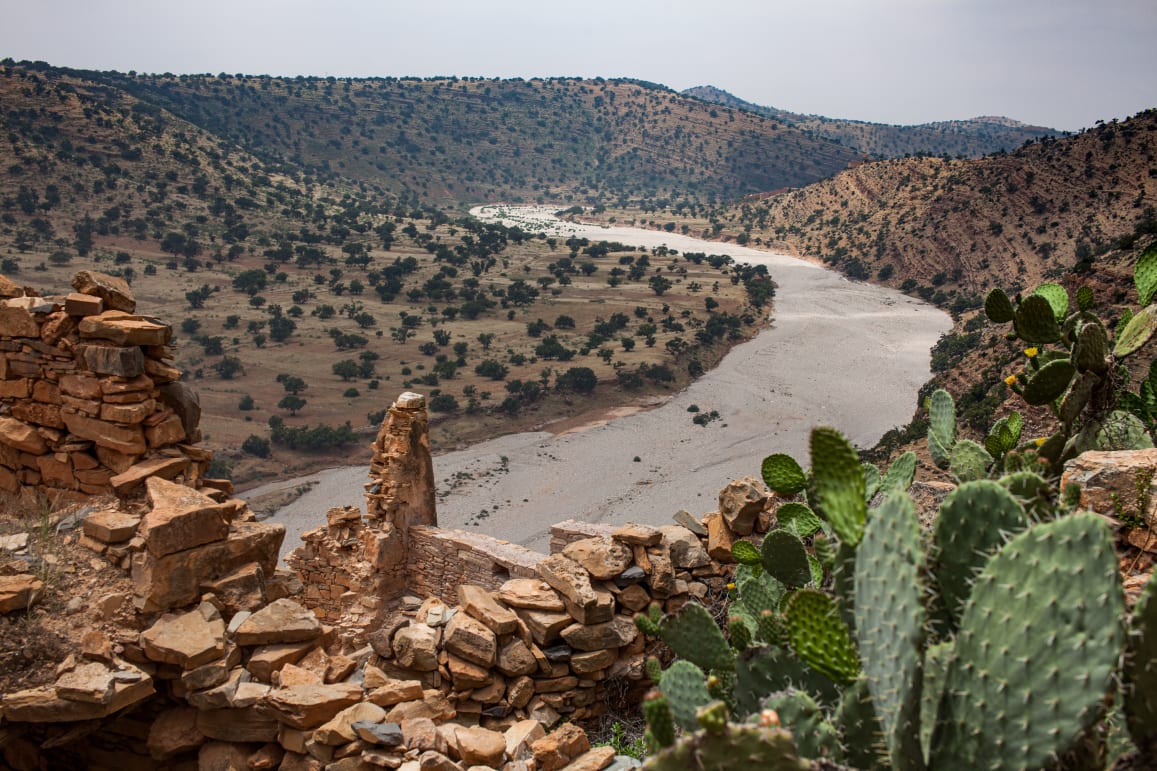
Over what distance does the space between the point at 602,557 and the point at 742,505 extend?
1.55m

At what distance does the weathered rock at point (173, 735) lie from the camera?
5.22 metres

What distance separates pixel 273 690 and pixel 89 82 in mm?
81569

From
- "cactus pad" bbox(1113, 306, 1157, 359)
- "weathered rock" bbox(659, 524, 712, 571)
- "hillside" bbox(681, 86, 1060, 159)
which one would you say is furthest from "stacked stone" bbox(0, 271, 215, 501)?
"hillside" bbox(681, 86, 1060, 159)

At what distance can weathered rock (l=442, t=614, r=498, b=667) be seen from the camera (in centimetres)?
592

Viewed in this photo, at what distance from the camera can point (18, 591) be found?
5164 mm

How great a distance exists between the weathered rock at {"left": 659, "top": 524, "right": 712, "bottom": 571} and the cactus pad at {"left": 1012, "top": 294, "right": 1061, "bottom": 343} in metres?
3.50

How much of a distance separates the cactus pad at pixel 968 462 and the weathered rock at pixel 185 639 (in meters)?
5.24

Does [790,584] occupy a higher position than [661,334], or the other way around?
[790,584]

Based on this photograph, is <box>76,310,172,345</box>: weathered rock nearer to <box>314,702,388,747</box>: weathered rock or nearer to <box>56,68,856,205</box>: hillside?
<box>314,702,388,747</box>: weathered rock

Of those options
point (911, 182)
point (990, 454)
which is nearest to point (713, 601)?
point (990, 454)

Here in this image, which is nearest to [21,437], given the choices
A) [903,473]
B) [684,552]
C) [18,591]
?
[18,591]

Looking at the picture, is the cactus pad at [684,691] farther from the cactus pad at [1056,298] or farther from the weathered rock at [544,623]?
the cactus pad at [1056,298]

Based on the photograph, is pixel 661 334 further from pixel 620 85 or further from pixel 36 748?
pixel 620 85

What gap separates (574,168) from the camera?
11300 centimetres
